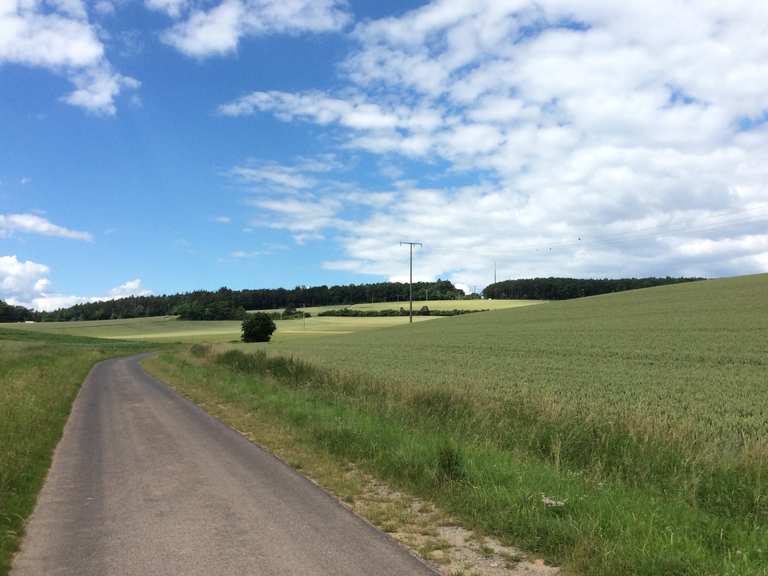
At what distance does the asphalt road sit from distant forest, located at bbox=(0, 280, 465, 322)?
155078 millimetres

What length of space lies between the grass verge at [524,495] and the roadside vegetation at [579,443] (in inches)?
0.9

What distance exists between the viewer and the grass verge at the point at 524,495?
203 inches

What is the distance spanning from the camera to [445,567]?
17.6 feet

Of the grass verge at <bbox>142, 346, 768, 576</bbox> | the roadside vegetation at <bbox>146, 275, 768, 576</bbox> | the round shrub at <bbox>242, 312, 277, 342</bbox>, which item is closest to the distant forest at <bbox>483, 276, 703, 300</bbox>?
the round shrub at <bbox>242, 312, 277, 342</bbox>

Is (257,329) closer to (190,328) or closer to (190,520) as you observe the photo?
(190,328)

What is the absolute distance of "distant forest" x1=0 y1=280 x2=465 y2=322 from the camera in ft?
552

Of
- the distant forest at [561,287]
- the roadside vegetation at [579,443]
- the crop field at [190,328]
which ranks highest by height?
the distant forest at [561,287]

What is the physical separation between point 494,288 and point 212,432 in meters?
155

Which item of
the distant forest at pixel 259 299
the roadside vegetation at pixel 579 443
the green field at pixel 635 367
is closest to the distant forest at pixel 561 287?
the distant forest at pixel 259 299

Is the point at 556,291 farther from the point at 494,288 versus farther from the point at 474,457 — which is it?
the point at 474,457

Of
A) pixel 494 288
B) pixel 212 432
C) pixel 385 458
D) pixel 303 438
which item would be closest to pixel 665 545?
pixel 385 458

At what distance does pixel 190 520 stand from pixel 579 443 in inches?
258

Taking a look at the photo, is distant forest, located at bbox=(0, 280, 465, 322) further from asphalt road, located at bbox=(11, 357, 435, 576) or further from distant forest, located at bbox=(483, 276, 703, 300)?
asphalt road, located at bbox=(11, 357, 435, 576)

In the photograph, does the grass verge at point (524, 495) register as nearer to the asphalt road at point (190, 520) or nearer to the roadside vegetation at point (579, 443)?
the roadside vegetation at point (579, 443)
